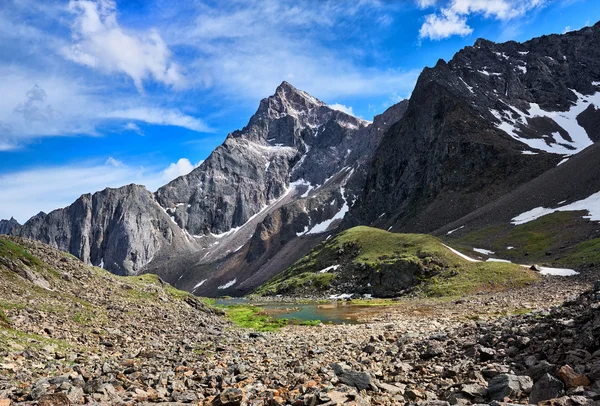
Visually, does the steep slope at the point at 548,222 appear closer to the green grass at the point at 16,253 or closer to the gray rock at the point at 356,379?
the gray rock at the point at 356,379

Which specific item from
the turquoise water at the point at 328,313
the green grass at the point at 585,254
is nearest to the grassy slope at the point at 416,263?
the green grass at the point at 585,254

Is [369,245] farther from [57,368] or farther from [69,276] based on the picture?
[57,368]

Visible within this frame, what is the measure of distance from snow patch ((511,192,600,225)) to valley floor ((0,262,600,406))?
10592cm

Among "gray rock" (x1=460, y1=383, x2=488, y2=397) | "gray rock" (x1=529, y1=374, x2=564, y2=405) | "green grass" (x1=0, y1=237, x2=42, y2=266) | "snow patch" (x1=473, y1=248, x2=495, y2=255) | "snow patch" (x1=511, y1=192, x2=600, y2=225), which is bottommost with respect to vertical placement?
"snow patch" (x1=473, y1=248, x2=495, y2=255)

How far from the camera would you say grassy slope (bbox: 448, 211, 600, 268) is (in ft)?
265

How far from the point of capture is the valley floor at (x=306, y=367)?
12.6 m

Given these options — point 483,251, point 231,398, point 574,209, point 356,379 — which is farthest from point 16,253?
point 574,209

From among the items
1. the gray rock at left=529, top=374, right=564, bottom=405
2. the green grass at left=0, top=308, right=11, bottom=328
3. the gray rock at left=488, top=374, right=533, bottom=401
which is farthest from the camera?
the green grass at left=0, top=308, right=11, bottom=328

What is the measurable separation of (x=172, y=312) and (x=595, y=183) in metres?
135

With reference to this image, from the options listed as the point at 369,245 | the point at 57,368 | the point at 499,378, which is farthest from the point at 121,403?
the point at 369,245

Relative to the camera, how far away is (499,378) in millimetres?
13078

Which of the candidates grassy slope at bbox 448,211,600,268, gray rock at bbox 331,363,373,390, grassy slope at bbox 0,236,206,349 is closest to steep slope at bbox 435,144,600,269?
grassy slope at bbox 448,211,600,268

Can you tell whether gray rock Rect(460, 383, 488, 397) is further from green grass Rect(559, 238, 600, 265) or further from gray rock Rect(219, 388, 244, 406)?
green grass Rect(559, 238, 600, 265)

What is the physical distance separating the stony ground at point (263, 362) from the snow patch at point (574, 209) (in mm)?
105724
